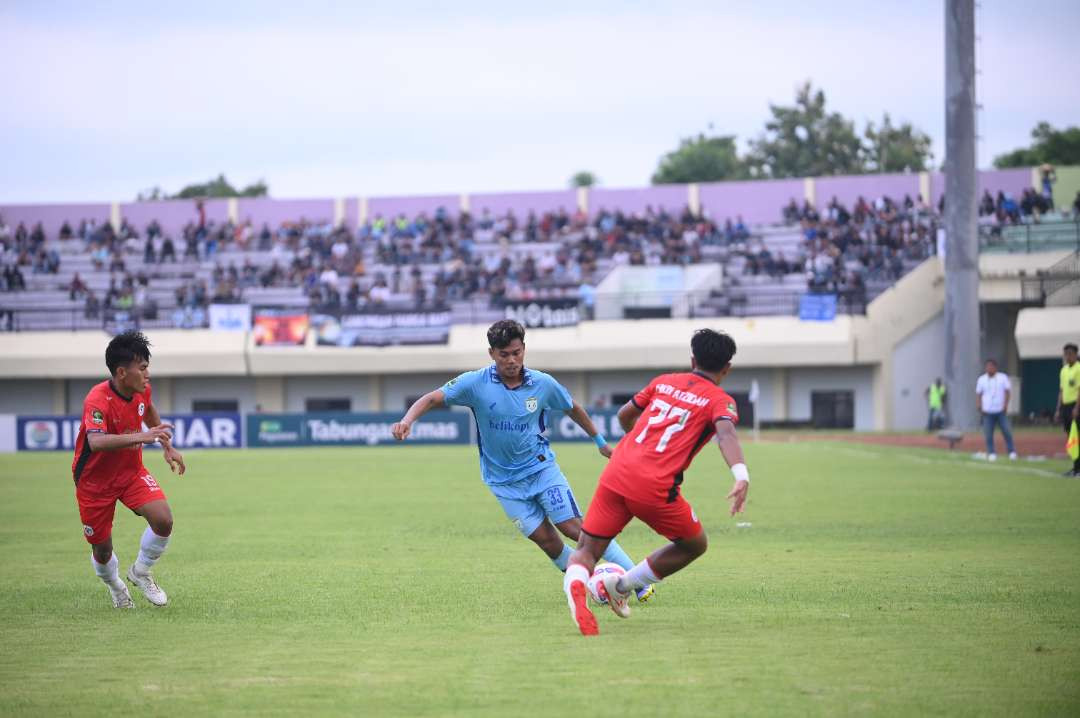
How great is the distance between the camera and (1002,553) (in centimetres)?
1251

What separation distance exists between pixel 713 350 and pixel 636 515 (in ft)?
3.82

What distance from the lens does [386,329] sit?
51812mm

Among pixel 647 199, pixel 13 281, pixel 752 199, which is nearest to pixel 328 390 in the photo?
pixel 13 281

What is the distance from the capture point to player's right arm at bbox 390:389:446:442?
351 inches

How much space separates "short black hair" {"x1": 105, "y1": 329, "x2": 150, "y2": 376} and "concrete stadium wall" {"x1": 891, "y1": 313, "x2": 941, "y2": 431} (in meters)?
43.0

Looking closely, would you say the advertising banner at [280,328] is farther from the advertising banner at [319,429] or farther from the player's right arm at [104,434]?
the player's right arm at [104,434]

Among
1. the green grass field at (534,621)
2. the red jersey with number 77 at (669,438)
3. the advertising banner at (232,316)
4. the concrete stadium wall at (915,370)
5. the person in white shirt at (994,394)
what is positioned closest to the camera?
the green grass field at (534,621)

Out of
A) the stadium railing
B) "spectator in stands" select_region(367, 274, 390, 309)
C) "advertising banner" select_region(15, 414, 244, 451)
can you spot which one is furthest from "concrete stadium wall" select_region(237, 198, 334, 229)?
the stadium railing

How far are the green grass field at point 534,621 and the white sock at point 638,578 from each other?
0.29 m

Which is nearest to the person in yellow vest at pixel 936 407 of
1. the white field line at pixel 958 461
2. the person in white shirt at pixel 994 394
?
the white field line at pixel 958 461

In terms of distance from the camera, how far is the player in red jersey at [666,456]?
26.6 ft

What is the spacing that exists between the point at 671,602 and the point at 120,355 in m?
4.43

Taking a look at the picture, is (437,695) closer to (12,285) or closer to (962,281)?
(962,281)

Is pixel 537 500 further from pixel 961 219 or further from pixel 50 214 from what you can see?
pixel 50 214
